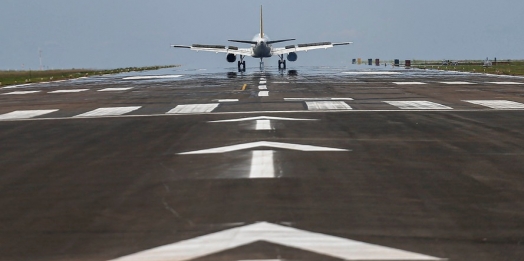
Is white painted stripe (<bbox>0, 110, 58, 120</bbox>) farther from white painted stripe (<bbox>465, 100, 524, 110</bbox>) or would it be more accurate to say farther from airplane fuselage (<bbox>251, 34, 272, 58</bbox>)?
airplane fuselage (<bbox>251, 34, 272, 58</bbox>)

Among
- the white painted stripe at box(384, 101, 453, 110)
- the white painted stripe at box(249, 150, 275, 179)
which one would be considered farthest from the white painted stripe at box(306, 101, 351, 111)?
the white painted stripe at box(249, 150, 275, 179)

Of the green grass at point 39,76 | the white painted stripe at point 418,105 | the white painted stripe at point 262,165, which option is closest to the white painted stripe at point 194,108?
the white painted stripe at point 418,105

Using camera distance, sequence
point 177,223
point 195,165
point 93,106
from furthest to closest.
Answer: point 93,106 → point 195,165 → point 177,223

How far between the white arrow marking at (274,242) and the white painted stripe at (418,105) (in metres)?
16.1

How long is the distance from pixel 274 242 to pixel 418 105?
703 inches

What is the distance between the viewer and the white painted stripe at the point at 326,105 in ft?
73.3

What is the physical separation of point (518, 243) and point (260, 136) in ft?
27.3

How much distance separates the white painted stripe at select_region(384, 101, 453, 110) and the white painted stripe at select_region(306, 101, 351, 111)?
175cm

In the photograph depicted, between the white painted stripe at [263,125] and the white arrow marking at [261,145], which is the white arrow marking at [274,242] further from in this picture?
the white painted stripe at [263,125]

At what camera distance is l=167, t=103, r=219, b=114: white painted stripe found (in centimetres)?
2208

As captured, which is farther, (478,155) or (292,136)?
(292,136)

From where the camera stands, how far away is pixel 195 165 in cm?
1087

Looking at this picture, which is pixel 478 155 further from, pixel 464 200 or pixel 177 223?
pixel 177 223

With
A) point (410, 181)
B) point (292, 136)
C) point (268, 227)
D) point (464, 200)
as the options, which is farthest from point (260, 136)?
point (268, 227)
